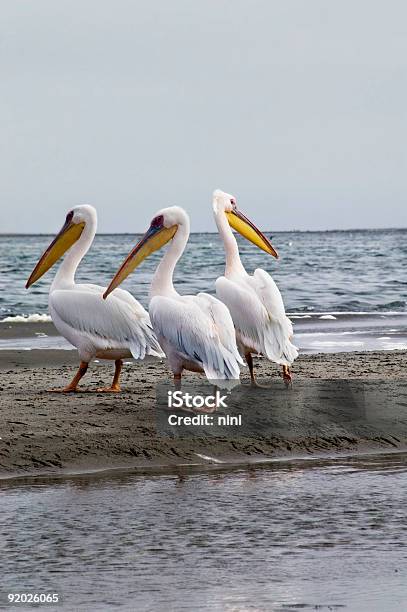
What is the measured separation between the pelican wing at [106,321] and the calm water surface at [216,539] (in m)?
1.88

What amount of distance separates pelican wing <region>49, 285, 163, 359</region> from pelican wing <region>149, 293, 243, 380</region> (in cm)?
63

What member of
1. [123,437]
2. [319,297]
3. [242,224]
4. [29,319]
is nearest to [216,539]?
[123,437]

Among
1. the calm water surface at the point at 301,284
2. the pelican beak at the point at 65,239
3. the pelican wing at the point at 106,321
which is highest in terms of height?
the pelican beak at the point at 65,239

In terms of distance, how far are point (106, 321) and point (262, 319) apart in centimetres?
109

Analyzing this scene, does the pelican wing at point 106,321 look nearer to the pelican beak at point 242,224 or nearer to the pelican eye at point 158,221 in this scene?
the pelican eye at point 158,221

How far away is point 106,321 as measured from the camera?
8258 millimetres

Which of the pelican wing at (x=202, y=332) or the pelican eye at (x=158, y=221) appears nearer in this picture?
the pelican wing at (x=202, y=332)

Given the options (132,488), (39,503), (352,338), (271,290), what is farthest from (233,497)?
(352,338)

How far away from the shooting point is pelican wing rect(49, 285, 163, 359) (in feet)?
A: 27.0

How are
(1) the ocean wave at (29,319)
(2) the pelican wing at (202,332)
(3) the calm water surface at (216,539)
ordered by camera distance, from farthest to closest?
(1) the ocean wave at (29,319), (2) the pelican wing at (202,332), (3) the calm water surface at (216,539)

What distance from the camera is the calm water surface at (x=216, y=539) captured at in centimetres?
430

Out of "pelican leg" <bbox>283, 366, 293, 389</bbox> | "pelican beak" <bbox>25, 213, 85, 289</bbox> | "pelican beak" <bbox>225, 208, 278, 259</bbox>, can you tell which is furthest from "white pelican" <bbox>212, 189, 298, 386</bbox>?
"pelican beak" <bbox>25, 213, 85, 289</bbox>

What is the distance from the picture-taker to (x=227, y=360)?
7336 millimetres

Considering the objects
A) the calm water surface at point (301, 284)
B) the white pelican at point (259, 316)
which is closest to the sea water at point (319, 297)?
the calm water surface at point (301, 284)
